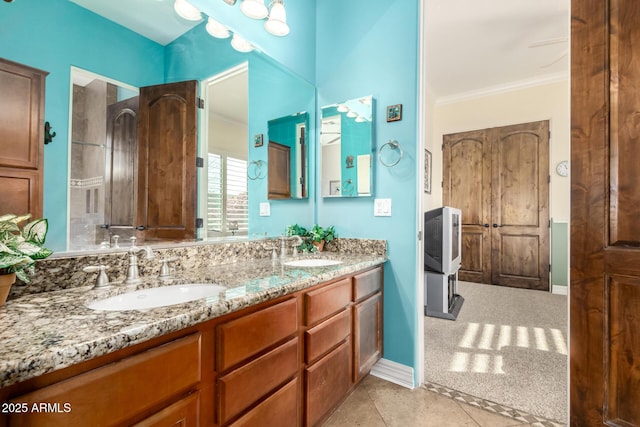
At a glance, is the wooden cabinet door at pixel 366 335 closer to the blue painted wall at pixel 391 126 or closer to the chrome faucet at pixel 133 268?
the blue painted wall at pixel 391 126

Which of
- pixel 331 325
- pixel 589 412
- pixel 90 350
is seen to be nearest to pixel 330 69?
pixel 331 325

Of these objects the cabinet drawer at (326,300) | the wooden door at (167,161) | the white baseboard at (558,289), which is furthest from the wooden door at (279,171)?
the white baseboard at (558,289)

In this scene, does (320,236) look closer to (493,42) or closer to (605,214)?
(605,214)

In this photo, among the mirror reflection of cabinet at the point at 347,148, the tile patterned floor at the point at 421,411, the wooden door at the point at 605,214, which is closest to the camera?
the wooden door at the point at 605,214

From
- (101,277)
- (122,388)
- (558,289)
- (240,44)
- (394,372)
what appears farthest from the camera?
(558,289)

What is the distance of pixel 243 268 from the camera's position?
4.91 feet

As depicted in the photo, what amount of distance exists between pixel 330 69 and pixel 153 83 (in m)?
1.36

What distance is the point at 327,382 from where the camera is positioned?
1419 mm

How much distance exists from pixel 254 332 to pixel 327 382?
63cm

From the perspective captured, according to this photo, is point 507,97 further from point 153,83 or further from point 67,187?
point 67,187

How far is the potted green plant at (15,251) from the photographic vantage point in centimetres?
77

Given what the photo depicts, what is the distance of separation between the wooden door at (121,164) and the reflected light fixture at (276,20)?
37.1 inches

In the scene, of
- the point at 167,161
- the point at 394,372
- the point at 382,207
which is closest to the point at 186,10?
the point at 167,161

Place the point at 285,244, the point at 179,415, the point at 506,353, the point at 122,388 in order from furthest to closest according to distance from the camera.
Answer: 1. the point at 506,353
2. the point at 285,244
3. the point at 179,415
4. the point at 122,388
